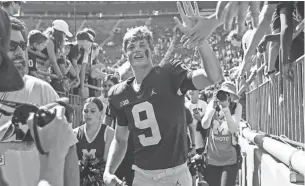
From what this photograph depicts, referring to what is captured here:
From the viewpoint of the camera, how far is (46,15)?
155ft

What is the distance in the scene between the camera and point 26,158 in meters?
2.81

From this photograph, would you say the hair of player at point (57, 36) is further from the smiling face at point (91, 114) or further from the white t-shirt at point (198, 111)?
the white t-shirt at point (198, 111)

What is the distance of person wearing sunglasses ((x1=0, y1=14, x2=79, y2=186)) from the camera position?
64.1 inches

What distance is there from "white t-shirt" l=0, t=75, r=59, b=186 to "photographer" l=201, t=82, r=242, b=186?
15.0ft

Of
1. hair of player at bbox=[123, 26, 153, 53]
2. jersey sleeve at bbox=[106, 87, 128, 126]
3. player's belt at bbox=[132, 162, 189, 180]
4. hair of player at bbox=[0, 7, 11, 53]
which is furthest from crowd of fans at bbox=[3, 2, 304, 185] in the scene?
player's belt at bbox=[132, 162, 189, 180]

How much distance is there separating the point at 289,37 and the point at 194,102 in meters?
6.25

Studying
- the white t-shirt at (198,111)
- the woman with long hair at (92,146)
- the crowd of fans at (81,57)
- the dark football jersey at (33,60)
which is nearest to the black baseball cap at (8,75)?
the crowd of fans at (81,57)

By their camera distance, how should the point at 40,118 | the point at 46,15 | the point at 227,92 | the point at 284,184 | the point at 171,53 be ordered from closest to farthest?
the point at 40,118
the point at 284,184
the point at 227,92
the point at 171,53
the point at 46,15

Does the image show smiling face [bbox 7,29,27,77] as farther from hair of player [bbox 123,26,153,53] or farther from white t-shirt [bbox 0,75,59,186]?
hair of player [bbox 123,26,153,53]

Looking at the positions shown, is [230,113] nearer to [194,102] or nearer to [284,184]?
[194,102]

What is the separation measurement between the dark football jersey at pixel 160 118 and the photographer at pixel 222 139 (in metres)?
3.20

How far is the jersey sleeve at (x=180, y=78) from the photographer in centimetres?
376

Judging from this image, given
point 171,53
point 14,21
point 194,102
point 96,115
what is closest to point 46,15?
point 171,53

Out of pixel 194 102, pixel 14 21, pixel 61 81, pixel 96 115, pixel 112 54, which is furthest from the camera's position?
pixel 112 54
